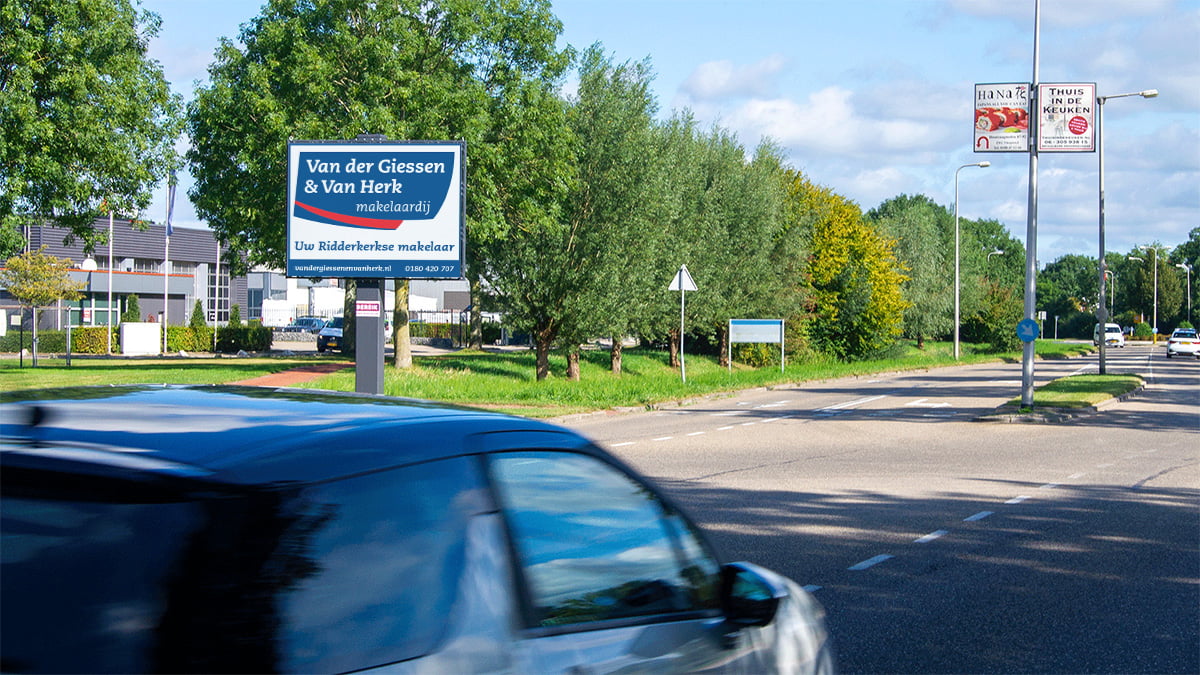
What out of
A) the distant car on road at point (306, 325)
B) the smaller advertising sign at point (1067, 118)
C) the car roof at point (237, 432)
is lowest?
the car roof at point (237, 432)

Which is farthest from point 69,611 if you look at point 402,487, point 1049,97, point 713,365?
point 713,365

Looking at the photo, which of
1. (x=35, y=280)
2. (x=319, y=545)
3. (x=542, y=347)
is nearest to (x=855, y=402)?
(x=542, y=347)

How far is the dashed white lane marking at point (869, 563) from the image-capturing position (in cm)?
768

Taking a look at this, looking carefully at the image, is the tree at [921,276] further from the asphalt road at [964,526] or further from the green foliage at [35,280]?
the asphalt road at [964,526]

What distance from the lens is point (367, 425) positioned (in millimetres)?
2521

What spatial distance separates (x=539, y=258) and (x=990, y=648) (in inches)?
1055

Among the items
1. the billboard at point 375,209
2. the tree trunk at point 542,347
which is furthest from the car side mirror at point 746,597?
the tree trunk at point 542,347

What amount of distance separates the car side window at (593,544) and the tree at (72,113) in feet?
87.1

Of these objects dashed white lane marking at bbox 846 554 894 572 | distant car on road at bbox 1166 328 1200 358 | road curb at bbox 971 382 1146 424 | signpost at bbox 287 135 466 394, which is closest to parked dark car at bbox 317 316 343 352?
signpost at bbox 287 135 466 394

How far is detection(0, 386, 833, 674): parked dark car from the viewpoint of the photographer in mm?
1951

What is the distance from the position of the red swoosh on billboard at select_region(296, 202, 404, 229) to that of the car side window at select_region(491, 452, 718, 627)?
18464 millimetres

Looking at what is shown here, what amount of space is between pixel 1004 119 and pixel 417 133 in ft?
49.7

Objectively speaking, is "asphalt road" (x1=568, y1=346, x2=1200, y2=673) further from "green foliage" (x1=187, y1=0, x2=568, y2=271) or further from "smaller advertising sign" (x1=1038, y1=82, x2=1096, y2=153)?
"green foliage" (x1=187, y1=0, x2=568, y2=271)

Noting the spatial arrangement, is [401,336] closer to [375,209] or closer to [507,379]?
[507,379]
